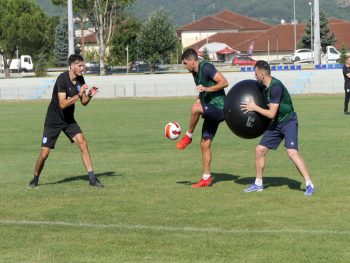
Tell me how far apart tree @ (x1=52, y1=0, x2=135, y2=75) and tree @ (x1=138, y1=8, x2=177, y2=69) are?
454 cm

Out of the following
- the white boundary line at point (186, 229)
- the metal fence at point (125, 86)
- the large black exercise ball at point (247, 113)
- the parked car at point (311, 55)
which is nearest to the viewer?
the white boundary line at point (186, 229)

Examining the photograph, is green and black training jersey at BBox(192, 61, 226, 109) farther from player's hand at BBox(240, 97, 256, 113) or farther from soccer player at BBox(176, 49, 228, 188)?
player's hand at BBox(240, 97, 256, 113)

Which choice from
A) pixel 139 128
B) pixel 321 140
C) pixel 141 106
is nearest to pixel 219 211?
pixel 321 140

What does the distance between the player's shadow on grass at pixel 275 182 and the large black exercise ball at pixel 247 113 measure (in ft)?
4.37

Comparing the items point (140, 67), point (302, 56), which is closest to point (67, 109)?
point (302, 56)

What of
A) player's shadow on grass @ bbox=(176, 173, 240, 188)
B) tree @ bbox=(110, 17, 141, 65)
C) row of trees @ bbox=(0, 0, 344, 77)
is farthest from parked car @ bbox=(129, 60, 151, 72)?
player's shadow on grass @ bbox=(176, 173, 240, 188)

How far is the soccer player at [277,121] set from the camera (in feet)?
37.6

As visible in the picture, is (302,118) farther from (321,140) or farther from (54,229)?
(54,229)

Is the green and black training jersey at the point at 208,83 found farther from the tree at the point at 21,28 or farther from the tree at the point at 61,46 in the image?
the tree at the point at 61,46

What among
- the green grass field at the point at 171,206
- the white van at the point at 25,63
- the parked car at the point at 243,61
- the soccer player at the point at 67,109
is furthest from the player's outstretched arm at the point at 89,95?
the white van at the point at 25,63

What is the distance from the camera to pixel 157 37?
269 feet

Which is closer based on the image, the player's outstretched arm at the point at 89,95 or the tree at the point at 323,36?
the player's outstretched arm at the point at 89,95

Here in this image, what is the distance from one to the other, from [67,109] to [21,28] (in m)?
68.5

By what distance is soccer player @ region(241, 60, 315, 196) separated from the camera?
37.6 feet
